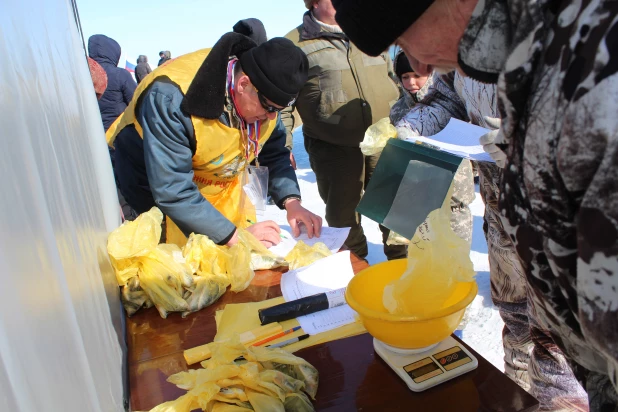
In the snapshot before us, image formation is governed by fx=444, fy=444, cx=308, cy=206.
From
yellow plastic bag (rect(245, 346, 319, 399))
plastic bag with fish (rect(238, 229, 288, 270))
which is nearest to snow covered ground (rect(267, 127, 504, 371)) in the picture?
plastic bag with fish (rect(238, 229, 288, 270))

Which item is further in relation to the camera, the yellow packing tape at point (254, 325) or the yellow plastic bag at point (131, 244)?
the yellow plastic bag at point (131, 244)

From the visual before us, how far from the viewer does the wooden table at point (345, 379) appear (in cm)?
87

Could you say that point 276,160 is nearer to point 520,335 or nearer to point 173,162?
point 173,162

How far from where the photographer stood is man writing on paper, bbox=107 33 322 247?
1596 mm

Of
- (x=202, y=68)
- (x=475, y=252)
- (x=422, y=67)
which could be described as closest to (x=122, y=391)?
(x=422, y=67)

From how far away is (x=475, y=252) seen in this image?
3.08 metres

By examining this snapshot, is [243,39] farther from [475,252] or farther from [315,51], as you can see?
[475,252]

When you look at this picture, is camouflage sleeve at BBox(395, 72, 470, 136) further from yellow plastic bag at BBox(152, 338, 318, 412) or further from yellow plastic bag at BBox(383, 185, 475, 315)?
yellow plastic bag at BBox(152, 338, 318, 412)

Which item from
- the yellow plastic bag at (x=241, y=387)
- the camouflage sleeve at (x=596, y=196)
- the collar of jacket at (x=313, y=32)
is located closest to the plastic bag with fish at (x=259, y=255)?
the yellow plastic bag at (x=241, y=387)

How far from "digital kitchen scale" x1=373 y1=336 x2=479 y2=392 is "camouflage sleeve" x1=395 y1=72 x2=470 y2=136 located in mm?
923

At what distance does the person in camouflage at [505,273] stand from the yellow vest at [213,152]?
2.22 feet

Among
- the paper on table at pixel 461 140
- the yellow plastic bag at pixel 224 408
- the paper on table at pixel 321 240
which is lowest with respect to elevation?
the paper on table at pixel 321 240

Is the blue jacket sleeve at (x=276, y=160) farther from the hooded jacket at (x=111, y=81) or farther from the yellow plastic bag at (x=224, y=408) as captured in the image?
the hooded jacket at (x=111, y=81)

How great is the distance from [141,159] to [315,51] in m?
1.37
